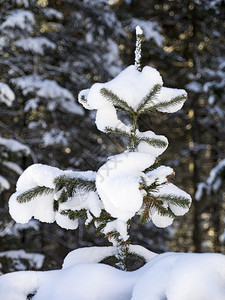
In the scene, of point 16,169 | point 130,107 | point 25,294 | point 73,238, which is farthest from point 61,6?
point 25,294

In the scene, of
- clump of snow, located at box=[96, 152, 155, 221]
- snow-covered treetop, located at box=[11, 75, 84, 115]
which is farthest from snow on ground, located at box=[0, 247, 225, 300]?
snow-covered treetop, located at box=[11, 75, 84, 115]

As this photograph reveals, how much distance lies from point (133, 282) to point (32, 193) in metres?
0.99

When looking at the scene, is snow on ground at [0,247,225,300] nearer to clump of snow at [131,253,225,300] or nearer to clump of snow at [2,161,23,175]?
clump of snow at [131,253,225,300]

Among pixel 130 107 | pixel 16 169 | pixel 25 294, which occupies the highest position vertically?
pixel 130 107

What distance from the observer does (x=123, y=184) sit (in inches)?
84.4

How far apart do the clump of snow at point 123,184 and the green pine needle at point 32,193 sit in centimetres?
52

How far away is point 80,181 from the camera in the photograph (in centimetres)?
263

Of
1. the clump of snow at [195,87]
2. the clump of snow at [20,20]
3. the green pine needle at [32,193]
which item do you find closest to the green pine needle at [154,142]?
the green pine needle at [32,193]

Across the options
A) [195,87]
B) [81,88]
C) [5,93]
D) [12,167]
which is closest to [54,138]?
[81,88]

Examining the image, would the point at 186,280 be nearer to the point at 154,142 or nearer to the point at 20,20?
the point at 154,142

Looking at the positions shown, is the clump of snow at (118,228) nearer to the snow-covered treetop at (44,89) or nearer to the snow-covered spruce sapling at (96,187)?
the snow-covered spruce sapling at (96,187)

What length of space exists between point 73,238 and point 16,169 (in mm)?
3417

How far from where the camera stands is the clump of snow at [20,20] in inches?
278

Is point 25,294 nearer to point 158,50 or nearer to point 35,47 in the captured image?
point 35,47
